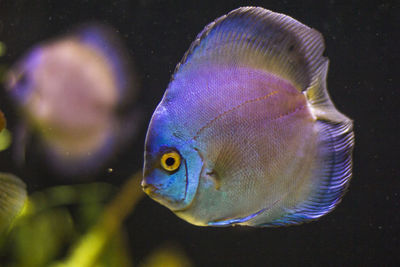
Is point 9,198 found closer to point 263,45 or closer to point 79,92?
point 79,92

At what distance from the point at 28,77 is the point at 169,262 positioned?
1.64 meters

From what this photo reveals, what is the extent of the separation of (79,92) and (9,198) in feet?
2.67

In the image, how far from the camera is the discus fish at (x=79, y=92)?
2.36 m

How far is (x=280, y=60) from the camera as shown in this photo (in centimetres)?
121

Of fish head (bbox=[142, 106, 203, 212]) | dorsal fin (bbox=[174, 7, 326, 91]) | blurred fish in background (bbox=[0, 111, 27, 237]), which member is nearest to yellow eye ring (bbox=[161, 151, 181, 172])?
fish head (bbox=[142, 106, 203, 212])

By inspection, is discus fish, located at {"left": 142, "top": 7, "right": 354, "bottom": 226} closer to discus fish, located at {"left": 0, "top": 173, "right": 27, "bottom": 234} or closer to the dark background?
the dark background

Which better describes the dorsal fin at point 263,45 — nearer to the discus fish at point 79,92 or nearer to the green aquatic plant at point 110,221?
the discus fish at point 79,92

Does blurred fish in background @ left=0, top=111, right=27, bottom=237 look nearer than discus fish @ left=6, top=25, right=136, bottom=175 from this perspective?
Yes

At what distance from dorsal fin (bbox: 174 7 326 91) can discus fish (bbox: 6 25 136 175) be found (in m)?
1.32

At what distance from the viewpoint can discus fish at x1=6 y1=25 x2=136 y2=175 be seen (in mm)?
2357

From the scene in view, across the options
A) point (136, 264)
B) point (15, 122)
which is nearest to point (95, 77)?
point (15, 122)

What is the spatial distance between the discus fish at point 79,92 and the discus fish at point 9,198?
48 cm

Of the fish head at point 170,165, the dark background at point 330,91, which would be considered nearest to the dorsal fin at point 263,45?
the fish head at point 170,165

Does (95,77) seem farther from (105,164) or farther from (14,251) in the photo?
(14,251)
